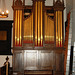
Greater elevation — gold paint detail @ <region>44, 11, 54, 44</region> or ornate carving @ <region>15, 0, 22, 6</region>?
ornate carving @ <region>15, 0, 22, 6</region>

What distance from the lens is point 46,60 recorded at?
713cm

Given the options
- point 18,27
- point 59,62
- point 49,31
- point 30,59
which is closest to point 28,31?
point 18,27

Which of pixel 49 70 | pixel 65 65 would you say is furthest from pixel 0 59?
pixel 65 65

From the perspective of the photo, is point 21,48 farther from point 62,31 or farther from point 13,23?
point 62,31

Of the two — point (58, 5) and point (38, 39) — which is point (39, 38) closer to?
point (38, 39)

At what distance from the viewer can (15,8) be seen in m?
7.20

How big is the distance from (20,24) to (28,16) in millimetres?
489

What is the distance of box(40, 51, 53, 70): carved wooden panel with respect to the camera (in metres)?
7.11

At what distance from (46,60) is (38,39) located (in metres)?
0.94

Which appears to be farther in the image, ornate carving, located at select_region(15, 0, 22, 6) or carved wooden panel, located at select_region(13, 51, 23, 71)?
ornate carving, located at select_region(15, 0, 22, 6)

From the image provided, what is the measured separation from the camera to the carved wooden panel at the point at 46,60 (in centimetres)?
711

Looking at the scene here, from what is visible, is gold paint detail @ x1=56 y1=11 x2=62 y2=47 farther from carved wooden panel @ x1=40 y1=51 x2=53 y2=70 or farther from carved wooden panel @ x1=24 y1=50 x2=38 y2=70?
carved wooden panel @ x1=24 y1=50 x2=38 y2=70

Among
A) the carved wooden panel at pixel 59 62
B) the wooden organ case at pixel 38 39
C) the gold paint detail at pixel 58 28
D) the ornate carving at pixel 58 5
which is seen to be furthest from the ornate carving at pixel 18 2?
the carved wooden panel at pixel 59 62

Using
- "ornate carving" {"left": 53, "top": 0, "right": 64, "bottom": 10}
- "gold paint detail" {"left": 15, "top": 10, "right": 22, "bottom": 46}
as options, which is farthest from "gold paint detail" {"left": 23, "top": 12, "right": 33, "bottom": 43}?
"ornate carving" {"left": 53, "top": 0, "right": 64, "bottom": 10}
